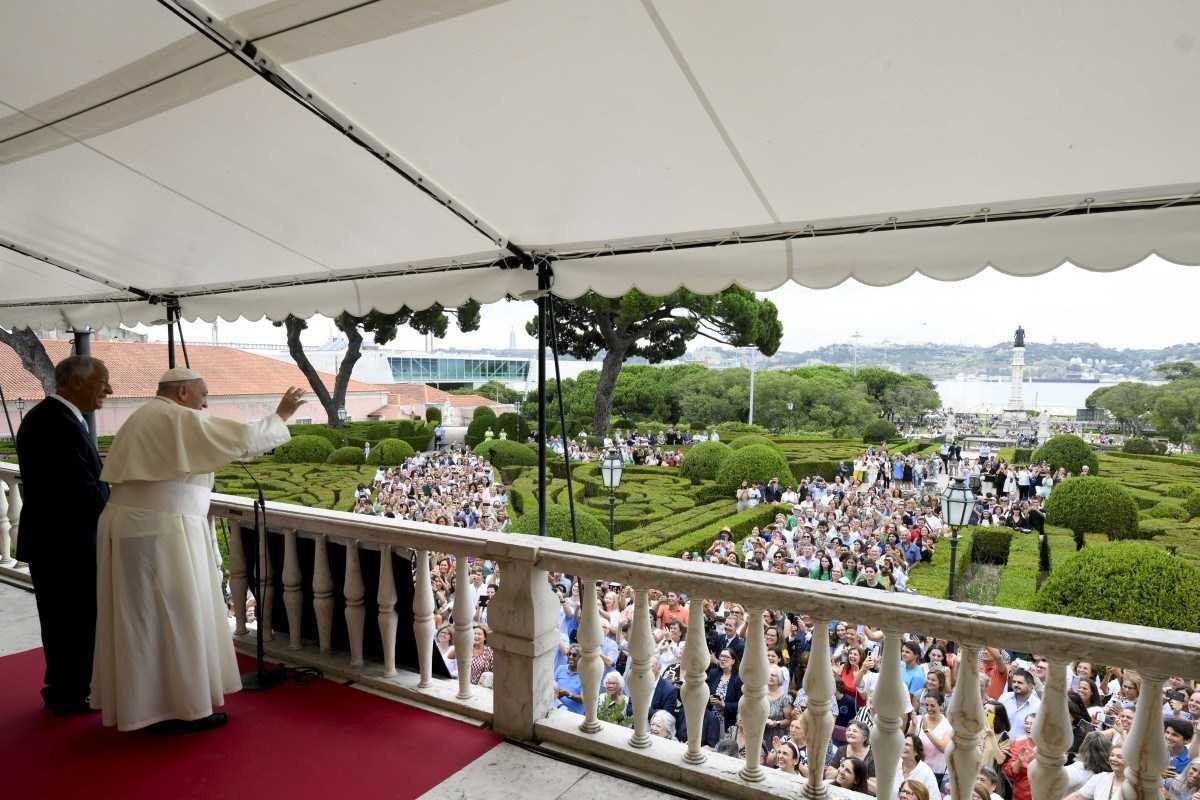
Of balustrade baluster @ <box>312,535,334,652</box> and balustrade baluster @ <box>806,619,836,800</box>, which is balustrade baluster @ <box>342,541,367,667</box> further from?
balustrade baluster @ <box>806,619,836,800</box>

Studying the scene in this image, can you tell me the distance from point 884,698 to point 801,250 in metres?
1.84

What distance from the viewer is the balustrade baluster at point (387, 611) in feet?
7.68

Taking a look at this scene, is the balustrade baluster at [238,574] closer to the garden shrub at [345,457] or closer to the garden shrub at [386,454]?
the garden shrub at [386,454]

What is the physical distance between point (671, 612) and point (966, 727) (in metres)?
3.57

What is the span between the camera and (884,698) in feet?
5.06

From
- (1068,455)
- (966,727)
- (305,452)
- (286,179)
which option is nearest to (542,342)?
(286,179)

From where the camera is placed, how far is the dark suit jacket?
2.21 meters

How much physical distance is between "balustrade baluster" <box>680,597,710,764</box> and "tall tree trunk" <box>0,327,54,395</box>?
21887 millimetres

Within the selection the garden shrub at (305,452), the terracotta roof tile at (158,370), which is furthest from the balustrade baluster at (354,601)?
the garden shrub at (305,452)

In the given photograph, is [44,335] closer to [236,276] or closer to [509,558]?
[236,276]

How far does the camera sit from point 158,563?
2029mm

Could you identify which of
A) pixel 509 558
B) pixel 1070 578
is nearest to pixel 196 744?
pixel 509 558

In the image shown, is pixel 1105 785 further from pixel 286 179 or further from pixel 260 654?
pixel 286 179

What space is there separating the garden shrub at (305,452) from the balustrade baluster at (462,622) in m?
20.8
